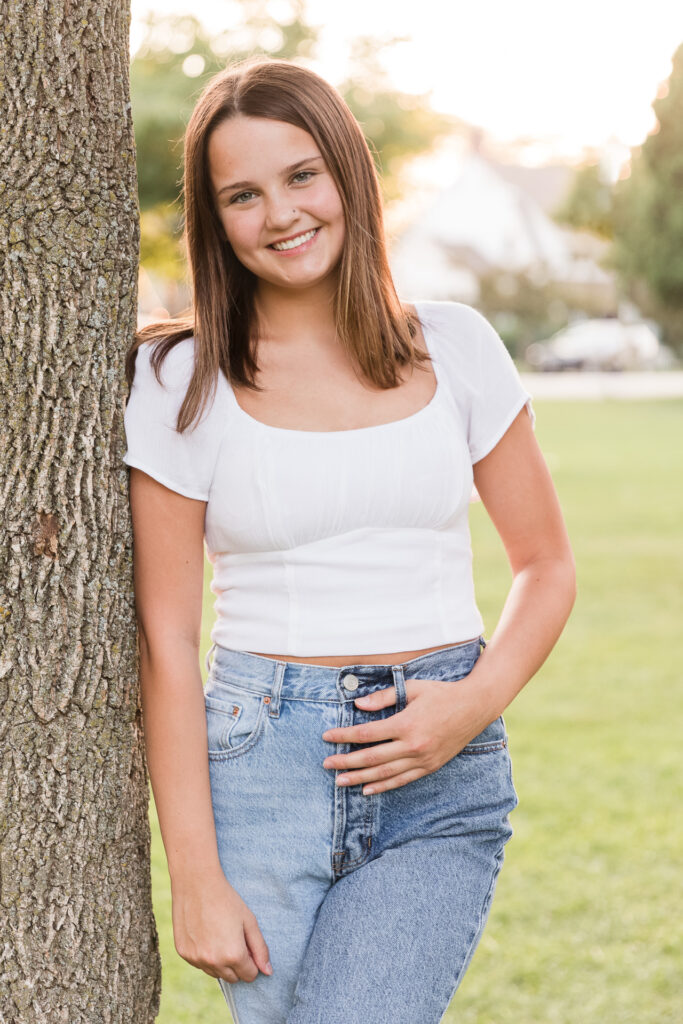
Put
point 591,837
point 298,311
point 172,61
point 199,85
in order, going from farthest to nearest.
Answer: point 172,61 < point 199,85 < point 591,837 < point 298,311

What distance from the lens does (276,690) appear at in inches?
74.5

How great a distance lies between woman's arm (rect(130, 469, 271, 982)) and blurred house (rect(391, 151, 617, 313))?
48.0m

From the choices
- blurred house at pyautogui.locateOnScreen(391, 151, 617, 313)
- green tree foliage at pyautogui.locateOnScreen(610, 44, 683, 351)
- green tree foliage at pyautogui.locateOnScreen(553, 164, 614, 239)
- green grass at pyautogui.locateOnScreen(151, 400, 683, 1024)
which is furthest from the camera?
blurred house at pyautogui.locateOnScreen(391, 151, 617, 313)

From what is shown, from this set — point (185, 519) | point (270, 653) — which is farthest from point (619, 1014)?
point (185, 519)

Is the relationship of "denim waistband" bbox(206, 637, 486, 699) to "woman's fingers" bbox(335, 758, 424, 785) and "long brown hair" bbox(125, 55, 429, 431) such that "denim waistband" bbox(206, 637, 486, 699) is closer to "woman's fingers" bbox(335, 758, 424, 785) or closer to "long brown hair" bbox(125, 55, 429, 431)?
"woman's fingers" bbox(335, 758, 424, 785)

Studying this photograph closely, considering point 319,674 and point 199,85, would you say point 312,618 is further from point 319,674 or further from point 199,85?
point 199,85

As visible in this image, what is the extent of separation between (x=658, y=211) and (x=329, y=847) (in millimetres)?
26217

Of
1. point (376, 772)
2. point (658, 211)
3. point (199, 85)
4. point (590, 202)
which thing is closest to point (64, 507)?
point (376, 772)

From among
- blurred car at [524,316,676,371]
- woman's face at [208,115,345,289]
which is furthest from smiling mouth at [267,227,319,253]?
blurred car at [524,316,676,371]

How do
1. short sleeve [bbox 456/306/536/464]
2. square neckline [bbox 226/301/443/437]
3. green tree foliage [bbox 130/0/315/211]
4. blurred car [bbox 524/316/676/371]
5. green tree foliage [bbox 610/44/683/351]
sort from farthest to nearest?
blurred car [bbox 524/316/676/371]
green tree foliage [bbox 610/44/683/351]
green tree foliage [bbox 130/0/315/211]
short sleeve [bbox 456/306/536/464]
square neckline [bbox 226/301/443/437]

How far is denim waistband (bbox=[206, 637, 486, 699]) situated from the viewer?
189 centimetres

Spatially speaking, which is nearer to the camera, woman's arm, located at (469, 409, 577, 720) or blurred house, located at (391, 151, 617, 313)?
woman's arm, located at (469, 409, 577, 720)

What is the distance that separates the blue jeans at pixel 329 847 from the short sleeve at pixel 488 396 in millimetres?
385

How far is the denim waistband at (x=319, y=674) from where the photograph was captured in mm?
1888
